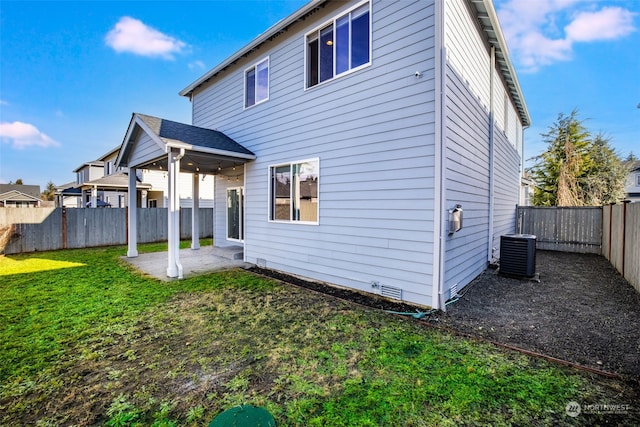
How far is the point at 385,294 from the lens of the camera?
4703 mm

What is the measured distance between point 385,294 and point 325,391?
8.55 feet

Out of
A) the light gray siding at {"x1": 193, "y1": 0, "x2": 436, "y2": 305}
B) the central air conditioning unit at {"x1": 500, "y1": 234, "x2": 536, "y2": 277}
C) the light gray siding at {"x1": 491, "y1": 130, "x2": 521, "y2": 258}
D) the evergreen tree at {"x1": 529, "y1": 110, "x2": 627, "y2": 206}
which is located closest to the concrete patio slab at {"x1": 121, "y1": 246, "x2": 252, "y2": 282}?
the light gray siding at {"x1": 193, "y1": 0, "x2": 436, "y2": 305}

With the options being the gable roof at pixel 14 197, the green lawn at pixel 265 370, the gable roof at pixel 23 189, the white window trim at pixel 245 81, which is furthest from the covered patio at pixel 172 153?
the gable roof at pixel 23 189

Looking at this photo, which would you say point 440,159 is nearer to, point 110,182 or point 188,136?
point 188,136

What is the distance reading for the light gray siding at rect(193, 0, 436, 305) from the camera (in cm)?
428

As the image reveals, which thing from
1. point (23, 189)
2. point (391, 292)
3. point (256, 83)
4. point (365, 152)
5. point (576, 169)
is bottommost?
point (391, 292)

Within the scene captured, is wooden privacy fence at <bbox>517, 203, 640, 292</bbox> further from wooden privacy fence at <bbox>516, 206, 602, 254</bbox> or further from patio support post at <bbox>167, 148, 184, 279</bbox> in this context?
patio support post at <bbox>167, 148, 184, 279</bbox>

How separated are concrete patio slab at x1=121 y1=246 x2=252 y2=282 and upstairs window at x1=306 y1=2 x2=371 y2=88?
520cm

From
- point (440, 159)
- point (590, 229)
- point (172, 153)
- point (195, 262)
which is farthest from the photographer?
point (590, 229)

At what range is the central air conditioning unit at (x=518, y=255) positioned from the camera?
6016mm

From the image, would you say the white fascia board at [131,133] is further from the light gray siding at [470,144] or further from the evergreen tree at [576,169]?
the evergreen tree at [576,169]

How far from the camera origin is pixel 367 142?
4922 millimetres

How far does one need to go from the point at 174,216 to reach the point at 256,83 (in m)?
4.27

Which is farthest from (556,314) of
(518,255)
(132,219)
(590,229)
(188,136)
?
(132,219)
